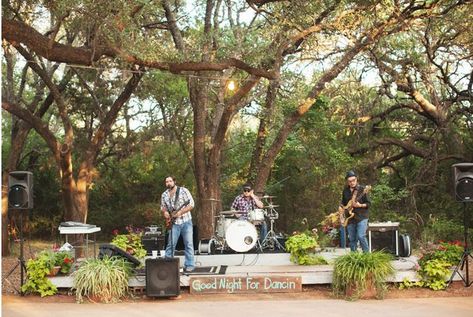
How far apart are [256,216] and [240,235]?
51 cm

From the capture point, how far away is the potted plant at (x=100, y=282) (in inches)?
289

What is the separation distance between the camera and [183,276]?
795 cm

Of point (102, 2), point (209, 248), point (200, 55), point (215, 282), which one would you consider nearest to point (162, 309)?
point (215, 282)

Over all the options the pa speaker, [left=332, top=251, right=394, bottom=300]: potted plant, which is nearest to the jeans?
[left=332, top=251, right=394, bottom=300]: potted plant

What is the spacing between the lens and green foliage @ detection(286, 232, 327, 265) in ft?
29.2

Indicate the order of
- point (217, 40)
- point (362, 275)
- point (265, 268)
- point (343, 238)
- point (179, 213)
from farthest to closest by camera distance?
point (217, 40) → point (343, 238) → point (265, 268) → point (179, 213) → point (362, 275)

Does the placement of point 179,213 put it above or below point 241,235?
above

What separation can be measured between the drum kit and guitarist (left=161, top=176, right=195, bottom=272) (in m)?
1.22

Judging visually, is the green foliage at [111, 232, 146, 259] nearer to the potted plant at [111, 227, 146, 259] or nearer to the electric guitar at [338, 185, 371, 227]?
the potted plant at [111, 227, 146, 259]

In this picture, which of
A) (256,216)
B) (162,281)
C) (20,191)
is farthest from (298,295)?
(20,191)

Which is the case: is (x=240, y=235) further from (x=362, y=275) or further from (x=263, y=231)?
(x=362, y=275)

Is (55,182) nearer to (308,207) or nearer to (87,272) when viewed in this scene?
(308,207)

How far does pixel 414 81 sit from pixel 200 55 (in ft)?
22.1

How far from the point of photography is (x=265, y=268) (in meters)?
8.75
